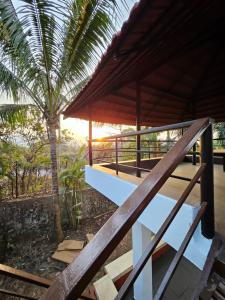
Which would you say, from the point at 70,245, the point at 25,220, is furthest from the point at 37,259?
the point at 25,220

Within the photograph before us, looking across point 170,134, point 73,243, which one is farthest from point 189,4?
point 170,134

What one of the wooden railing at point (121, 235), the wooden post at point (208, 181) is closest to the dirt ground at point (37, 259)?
the wooden post at point (208, 181)

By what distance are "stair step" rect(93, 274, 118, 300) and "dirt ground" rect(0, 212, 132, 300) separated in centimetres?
31

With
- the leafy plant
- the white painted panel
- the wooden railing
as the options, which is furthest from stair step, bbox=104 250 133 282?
the wooden railing

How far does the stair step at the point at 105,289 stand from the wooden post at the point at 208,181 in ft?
11.2

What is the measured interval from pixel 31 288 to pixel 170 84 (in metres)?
5.64

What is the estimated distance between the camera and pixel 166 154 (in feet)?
2.82

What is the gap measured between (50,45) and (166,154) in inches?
170

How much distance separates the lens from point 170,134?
457 inches

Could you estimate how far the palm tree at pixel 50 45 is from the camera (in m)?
3.32

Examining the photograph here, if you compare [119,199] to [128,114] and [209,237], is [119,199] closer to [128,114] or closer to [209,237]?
[209,237]

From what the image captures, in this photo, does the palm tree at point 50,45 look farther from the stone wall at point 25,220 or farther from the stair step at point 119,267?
the stair step at point 119,267

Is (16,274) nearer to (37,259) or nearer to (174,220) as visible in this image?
(174,220)

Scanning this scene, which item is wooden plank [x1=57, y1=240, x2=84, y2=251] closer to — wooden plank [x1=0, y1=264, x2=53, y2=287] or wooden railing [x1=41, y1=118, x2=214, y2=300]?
wooden plank [x1=0, y1=264, x2=53, y2=287]
